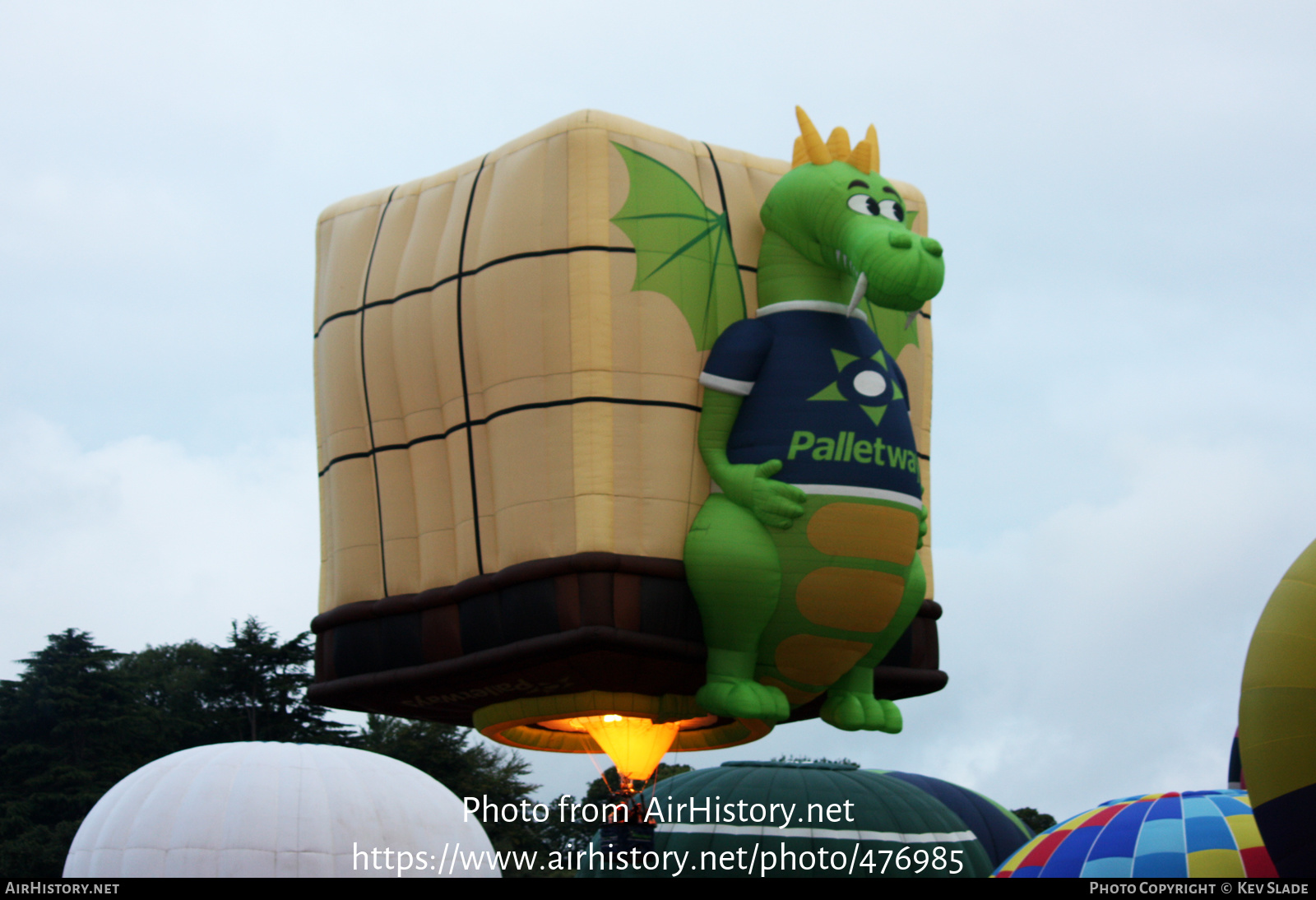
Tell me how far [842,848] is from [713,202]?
9193 mm

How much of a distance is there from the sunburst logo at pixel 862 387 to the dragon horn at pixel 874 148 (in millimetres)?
1705

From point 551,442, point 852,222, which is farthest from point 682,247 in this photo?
point 551,442

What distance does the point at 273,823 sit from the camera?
12586 millimetres

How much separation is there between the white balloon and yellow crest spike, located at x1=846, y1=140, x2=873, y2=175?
6.48 m

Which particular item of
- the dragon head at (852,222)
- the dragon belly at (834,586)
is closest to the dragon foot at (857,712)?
the dragon belly at (834,586)

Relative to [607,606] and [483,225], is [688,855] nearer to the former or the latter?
[607,606]

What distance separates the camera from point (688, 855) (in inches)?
770

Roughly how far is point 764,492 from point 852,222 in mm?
2400

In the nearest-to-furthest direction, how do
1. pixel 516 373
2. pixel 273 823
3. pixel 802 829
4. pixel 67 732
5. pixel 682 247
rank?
pixel 273 823
pixel 516 373
pixel 682 247
pixel 802 829
pixel 67 732

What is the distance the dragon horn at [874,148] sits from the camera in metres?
14.5

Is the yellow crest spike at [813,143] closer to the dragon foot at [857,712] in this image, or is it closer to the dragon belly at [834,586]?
the dragon belly at [834,586]

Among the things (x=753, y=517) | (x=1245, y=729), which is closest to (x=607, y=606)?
(x=753, y=517)

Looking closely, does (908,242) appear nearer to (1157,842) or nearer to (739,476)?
(739,476)

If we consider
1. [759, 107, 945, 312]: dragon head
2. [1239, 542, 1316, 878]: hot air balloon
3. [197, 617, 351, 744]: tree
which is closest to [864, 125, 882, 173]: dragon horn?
[759, 107, 945, 312]: dragon head
